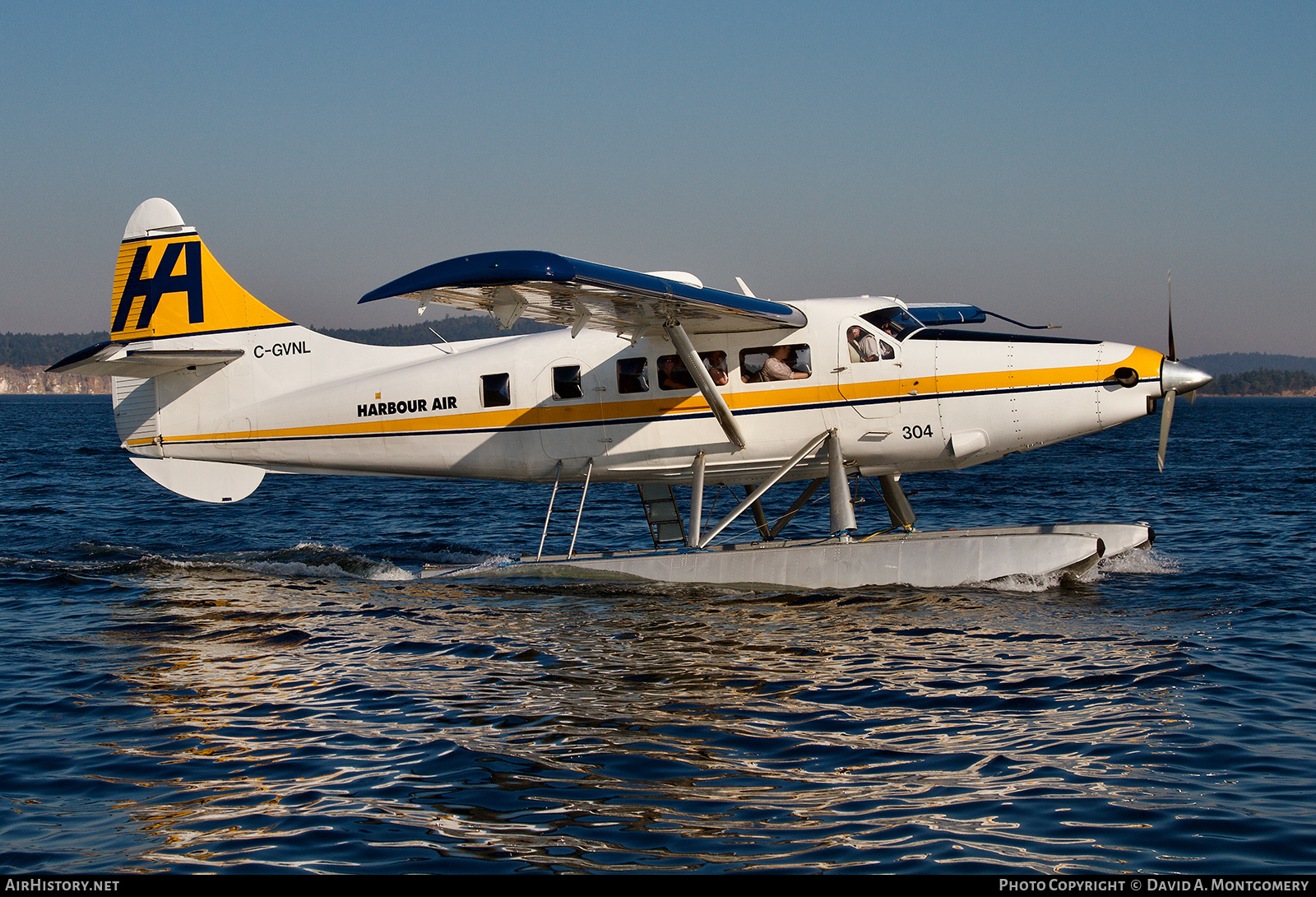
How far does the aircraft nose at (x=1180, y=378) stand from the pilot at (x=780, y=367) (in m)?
3.99

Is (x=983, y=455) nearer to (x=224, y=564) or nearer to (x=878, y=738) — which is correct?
(x=878, y=738)

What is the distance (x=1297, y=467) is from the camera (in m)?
31.3

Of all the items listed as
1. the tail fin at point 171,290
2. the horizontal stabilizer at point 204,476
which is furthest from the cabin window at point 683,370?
the horizontal stabilizer at point 204,476

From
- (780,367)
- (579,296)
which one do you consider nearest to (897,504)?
(780,367)

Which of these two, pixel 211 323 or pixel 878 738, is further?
pixel 211 323

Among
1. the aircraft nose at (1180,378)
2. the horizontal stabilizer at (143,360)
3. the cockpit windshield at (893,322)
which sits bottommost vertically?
the aircraft nose at (1180,378)

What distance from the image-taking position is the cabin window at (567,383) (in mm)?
12992

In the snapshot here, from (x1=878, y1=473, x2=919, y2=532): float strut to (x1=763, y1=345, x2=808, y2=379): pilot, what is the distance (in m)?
2.25

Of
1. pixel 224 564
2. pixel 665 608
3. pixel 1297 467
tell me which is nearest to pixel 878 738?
pixel 665 608

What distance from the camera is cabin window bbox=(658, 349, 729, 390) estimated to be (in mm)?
12570

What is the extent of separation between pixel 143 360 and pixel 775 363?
8.19 meters

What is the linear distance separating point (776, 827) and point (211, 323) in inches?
458

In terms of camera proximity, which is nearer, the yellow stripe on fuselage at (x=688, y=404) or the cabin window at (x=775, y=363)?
the yellow stripe on fuselage at (x=688, y=404)

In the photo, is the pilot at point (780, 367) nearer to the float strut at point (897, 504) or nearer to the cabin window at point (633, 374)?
the cabin window at point (633, 374)
